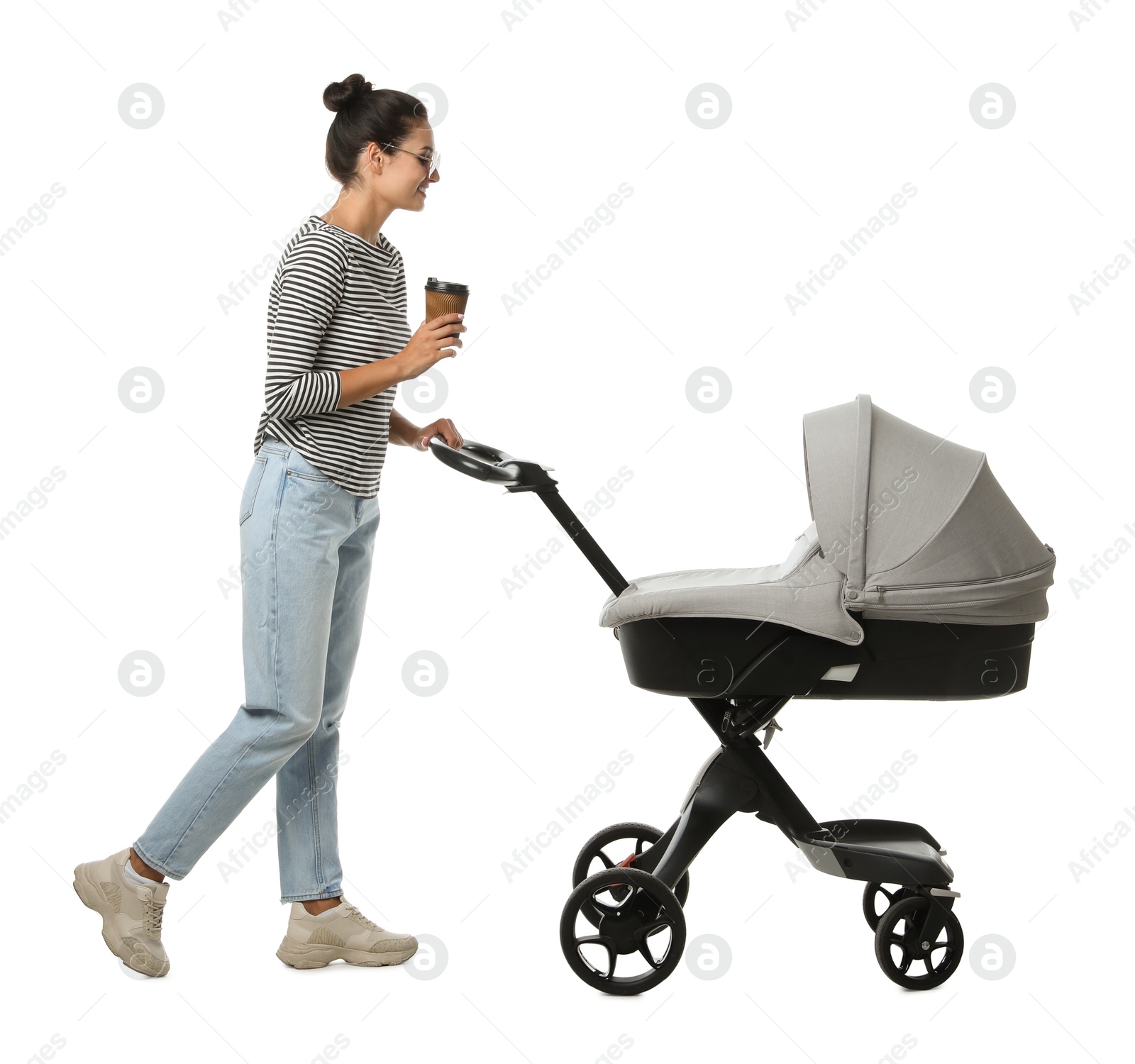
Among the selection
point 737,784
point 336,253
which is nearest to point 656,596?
point 737,784

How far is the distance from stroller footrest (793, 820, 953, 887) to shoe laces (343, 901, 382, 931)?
1.02 metres

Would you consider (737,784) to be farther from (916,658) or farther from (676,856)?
(916,658)

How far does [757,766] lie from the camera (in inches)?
113

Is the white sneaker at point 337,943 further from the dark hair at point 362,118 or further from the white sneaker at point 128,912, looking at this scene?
the dark hair at point 362,118

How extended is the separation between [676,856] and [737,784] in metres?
0.21

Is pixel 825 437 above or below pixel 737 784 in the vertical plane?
above

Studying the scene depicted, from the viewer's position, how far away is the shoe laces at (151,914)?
2842mm

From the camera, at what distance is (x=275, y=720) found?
9.21 feet

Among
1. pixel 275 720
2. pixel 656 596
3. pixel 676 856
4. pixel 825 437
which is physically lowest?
pixel 275 720

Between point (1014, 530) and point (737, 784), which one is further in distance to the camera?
point (737, 784)

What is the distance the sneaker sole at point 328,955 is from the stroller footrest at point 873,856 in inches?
38.6

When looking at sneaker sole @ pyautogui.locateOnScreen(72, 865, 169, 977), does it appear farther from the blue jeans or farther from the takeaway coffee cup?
the takeaway coffee cup

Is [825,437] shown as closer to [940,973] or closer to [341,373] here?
[341,373]

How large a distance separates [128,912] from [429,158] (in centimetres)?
178
